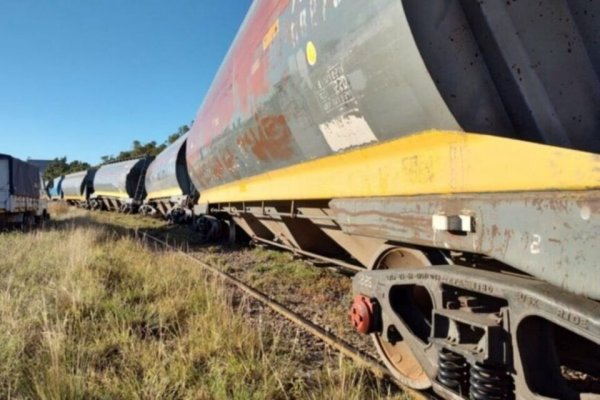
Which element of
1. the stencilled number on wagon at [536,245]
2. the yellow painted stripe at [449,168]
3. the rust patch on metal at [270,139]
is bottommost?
the stencilled number on wagon at [536,245]

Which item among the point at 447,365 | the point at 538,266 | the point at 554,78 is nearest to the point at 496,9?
the point at 554,78

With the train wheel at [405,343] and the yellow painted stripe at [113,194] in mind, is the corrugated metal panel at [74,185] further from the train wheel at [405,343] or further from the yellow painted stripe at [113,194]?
the train wheel at [405,343]

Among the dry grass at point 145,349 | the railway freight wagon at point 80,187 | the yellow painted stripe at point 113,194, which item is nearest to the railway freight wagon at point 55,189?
the railway freight wagon at point 80,187

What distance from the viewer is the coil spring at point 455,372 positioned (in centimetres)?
233

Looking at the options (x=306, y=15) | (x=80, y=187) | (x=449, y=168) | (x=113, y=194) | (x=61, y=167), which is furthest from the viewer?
(x=61, y=167)

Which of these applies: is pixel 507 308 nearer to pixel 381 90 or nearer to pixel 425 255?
pixel 425 255

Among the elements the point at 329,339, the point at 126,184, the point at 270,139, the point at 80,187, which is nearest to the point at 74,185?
the point at 80,187

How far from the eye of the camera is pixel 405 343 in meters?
3.09

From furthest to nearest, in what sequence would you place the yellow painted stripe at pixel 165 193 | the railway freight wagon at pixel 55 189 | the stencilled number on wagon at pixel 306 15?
1. the railway freight wagon at pixel 55 189
2. the yellow painted stripe at pixel 165 193
3. the stencilled number on wagon at pixel 306 15

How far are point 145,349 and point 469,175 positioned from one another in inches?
113

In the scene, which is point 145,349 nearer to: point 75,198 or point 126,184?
point 126,184

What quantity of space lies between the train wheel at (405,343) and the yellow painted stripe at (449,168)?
46 cm

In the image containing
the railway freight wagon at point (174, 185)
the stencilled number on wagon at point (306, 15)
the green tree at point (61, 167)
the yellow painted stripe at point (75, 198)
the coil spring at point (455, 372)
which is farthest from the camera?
the green tree at point (61, 167)

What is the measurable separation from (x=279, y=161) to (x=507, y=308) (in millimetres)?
3489
